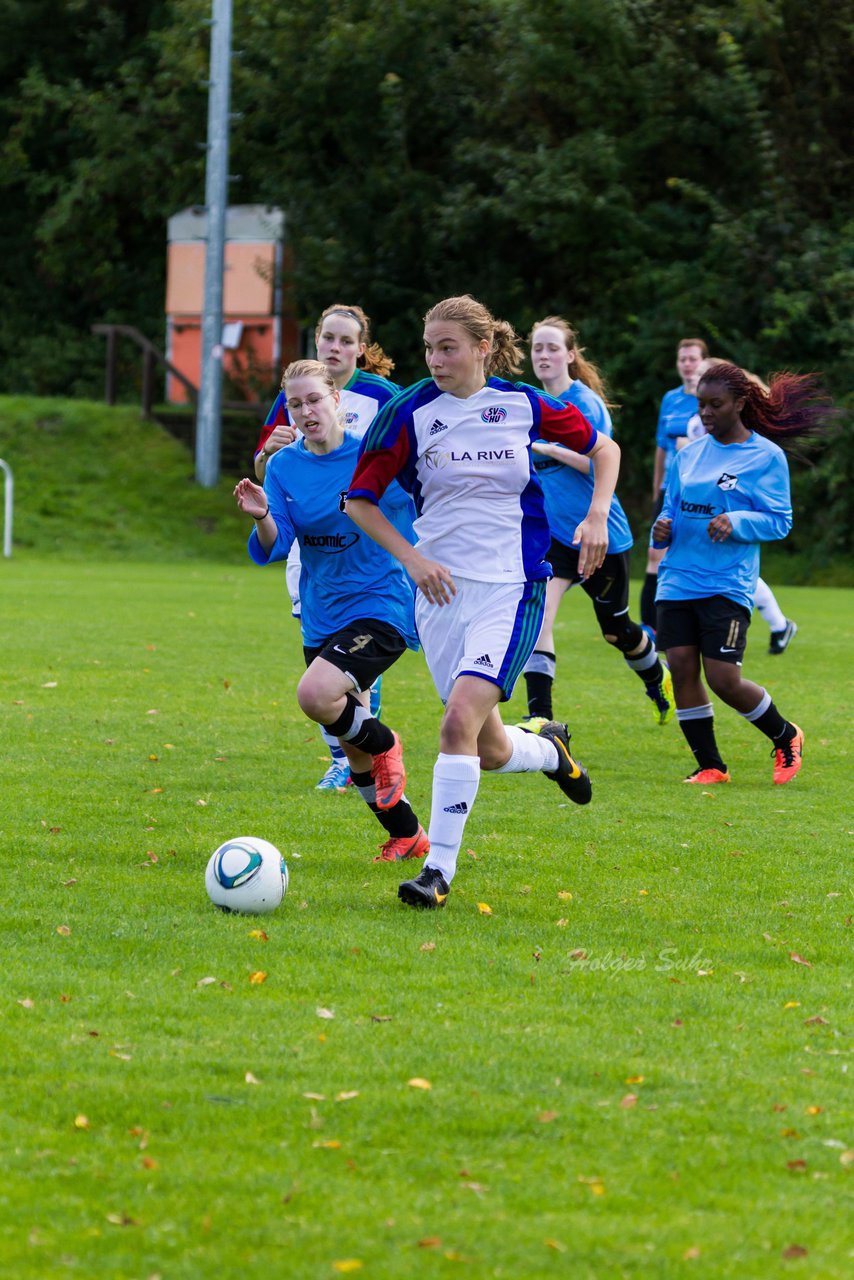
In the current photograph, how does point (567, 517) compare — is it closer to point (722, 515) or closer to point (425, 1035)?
point (722, 515)

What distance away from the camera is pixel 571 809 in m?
7.52

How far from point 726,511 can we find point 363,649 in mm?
2420

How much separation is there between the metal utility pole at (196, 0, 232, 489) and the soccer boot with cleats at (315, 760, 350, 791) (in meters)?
20.3

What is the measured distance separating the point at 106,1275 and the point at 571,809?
4.86 meters

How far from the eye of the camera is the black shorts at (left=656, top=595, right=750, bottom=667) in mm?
8039

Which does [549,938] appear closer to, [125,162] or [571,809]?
[571,809]

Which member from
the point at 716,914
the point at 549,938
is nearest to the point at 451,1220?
the point at 549,938

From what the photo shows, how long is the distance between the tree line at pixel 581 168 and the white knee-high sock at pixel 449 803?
20869 millimetres

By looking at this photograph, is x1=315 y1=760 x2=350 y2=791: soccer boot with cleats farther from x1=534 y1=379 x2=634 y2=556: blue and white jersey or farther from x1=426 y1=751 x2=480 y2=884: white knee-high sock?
x1=426 y1=751 x2=480 y2=884: white knee-high sock

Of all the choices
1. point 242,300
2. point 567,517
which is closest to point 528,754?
point 567,517

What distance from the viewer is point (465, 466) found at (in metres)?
5.61

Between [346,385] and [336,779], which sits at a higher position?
[346,385]

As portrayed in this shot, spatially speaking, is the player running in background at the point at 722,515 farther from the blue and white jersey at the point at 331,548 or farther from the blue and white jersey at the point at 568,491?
the blue and white jersey at the point at 331,548

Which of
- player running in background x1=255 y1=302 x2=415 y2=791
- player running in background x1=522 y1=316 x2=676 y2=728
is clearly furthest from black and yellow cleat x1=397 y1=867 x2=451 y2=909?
player running in background x1=522 y1=316 x2=676 y2=728
